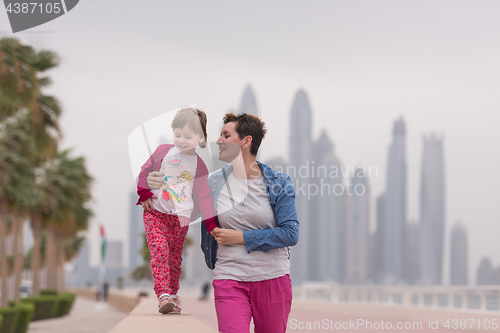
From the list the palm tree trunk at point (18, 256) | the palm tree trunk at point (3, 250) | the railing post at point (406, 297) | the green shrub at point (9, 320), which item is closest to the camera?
the railing post at point (406, 297)

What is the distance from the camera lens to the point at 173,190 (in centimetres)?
365

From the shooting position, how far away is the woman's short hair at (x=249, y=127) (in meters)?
3.45

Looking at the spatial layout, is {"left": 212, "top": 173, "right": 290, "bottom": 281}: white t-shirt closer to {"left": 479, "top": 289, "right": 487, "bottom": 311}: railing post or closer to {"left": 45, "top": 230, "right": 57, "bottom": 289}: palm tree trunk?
{"left": 479, "top": 289, "right": 487, "bottom": 311}: railing post

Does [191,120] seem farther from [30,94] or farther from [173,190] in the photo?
Answer: [30,94]

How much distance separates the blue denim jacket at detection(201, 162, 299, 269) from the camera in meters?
3.36

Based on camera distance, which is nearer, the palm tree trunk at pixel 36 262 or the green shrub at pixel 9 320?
the green shrub at pixel 9 320

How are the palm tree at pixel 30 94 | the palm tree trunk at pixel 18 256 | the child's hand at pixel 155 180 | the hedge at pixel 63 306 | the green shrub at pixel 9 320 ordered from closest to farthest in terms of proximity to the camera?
the child's hand at pixel 155 180, the palm tree at pixel 30 94, the green shrub at pixel 9 320, the palm tree trunk at pixel 18 256, the hedge at pixel 63 306

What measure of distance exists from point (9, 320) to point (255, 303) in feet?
55.4

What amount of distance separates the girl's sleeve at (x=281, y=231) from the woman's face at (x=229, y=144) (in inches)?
13.7

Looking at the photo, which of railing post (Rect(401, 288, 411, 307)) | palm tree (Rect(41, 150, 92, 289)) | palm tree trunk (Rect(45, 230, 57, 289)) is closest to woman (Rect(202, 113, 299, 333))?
railing post (Rect(401, 288, 411, 307))

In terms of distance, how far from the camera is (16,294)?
26.2 metres

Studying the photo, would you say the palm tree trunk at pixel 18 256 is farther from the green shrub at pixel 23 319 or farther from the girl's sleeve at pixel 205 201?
the girl's sleeve at pixel 205 201

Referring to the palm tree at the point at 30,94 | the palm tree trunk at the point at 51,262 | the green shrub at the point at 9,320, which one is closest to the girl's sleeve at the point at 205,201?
the palm tree at the point at 30,94

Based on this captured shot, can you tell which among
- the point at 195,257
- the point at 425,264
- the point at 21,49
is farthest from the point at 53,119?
the point at 425,264
